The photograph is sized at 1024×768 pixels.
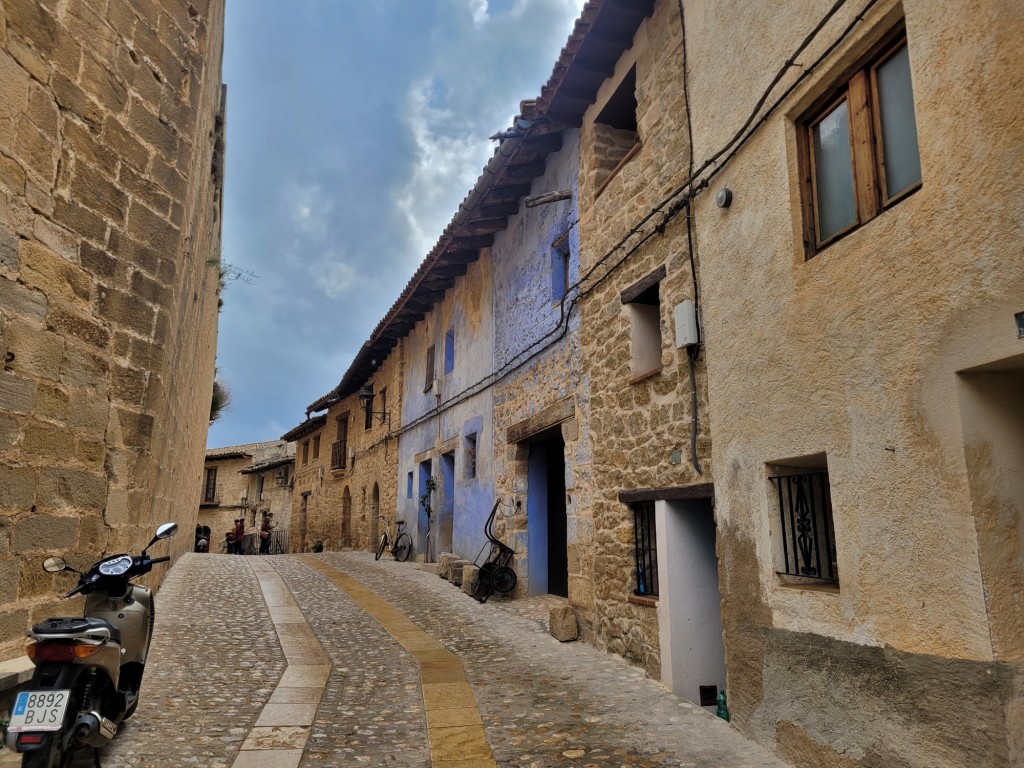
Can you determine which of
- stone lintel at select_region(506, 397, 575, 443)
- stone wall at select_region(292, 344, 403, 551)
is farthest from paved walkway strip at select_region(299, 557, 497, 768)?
stone wall at select_region(292, 344, 403, 551)

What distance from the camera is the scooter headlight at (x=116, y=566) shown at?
357 cm

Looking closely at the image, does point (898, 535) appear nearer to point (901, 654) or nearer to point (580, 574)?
point (901, 654)

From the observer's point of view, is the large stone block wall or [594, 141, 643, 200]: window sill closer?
the large stone block wall

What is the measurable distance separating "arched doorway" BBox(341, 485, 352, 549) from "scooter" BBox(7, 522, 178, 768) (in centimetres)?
1812

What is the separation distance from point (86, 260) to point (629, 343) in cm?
432

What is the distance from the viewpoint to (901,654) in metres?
3.24

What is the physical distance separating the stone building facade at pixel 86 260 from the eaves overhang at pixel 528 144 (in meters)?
3.53

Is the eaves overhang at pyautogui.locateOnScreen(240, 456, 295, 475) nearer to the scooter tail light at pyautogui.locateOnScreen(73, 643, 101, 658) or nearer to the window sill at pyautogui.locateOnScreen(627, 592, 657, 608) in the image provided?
the window sill at pyautogui.locateOnScreen(627, 592, 657, 608)

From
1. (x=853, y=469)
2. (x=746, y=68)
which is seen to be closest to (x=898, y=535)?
(x=853, y=469)

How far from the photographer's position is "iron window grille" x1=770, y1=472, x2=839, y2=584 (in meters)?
4.21

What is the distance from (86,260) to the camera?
427 cm

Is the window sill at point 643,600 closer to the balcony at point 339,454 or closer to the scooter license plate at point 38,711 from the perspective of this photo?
the scooter license plate at point 38,711

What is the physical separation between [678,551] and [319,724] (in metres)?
2.86

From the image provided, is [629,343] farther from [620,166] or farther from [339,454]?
[339,454]
